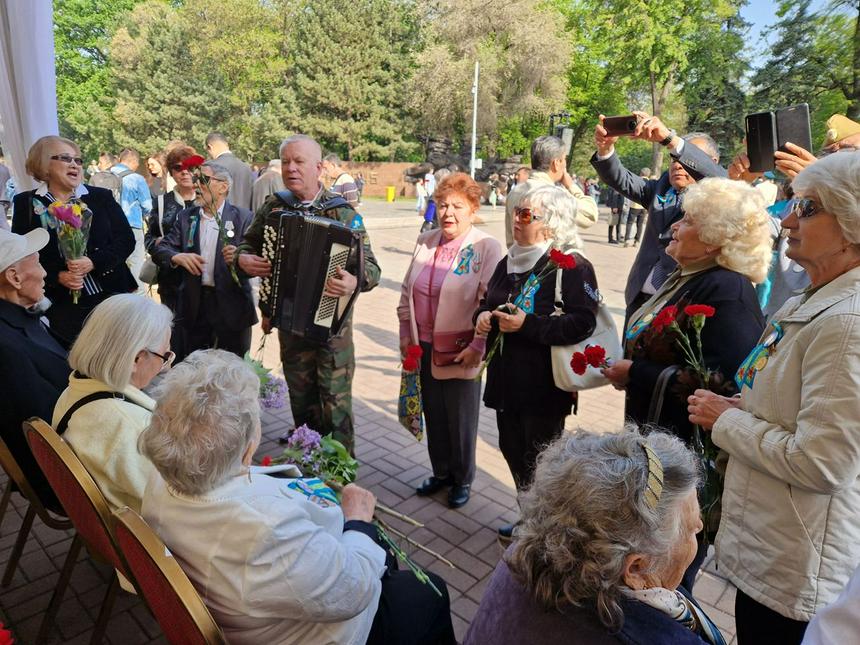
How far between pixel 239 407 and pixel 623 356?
1.84 metres

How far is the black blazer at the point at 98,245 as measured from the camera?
12.7ft

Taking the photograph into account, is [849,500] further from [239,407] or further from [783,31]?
[783,31]

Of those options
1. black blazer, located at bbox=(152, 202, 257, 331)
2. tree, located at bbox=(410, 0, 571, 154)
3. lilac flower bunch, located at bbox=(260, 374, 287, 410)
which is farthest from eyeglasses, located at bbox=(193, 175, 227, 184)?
tree, located at bbox=(410, 0, 571, 154)

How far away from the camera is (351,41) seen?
35375 mm

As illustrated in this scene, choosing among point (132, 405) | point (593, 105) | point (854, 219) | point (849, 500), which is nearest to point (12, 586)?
point (132, 405)

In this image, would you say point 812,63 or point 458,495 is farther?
point 812,63

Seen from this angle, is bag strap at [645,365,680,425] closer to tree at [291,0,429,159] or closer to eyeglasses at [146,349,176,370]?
eyeglasses at [146,349,176,370]

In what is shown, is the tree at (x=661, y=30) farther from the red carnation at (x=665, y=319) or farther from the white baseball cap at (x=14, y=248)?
the white baseball cap at (x=14, y=248)

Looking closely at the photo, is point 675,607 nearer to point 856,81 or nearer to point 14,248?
point 14,248

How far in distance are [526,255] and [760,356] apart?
1331 mm

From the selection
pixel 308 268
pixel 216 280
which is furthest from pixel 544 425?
pixel 216 280

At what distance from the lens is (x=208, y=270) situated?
168 inches

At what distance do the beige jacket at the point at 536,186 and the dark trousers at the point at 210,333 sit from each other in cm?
229

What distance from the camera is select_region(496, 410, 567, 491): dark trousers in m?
3.00
